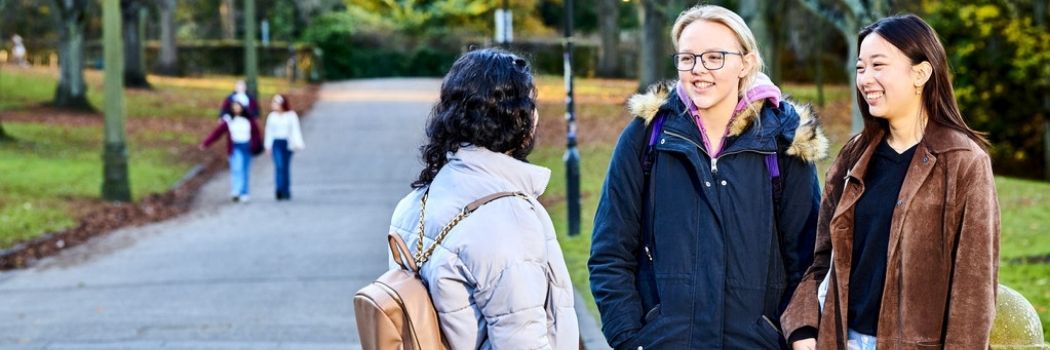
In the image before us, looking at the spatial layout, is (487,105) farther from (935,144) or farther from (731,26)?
→ (935,144)

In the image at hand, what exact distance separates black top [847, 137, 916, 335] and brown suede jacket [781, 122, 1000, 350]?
43 mm

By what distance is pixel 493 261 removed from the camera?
140 inches

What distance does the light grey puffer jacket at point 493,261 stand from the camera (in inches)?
140

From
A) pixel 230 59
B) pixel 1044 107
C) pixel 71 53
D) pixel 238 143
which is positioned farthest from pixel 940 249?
pixel 230 59

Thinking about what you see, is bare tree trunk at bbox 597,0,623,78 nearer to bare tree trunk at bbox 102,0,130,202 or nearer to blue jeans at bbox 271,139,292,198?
blue jeans at bbox 271,139,292,198

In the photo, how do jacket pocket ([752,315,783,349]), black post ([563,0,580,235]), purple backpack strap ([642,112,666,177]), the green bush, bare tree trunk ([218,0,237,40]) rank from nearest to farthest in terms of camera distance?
jacket pocket ([752,315,783,349]) → purple backpack strap ([642,112,666,177]) → black post ([563,0,580,235]) → the green bush → bare tree trunk ([218,0,237,40])

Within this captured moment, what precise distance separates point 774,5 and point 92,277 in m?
26.4

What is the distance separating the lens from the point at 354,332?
1002 cm

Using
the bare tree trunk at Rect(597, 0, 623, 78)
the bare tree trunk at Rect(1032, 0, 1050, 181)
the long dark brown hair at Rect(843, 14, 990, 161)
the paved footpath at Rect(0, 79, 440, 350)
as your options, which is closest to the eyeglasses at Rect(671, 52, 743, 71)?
the long dark brown hair at Rect(843, 14, 990, 161)

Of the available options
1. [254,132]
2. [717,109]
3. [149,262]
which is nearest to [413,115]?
[254,132]

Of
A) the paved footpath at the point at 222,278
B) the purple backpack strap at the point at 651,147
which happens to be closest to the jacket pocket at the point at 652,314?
the purple backpack strap at the point at 651,147

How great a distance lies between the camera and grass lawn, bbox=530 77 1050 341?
12.2 m

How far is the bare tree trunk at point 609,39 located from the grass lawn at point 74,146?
12.5 meters

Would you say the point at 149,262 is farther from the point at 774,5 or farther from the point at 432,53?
the point at 432,53
